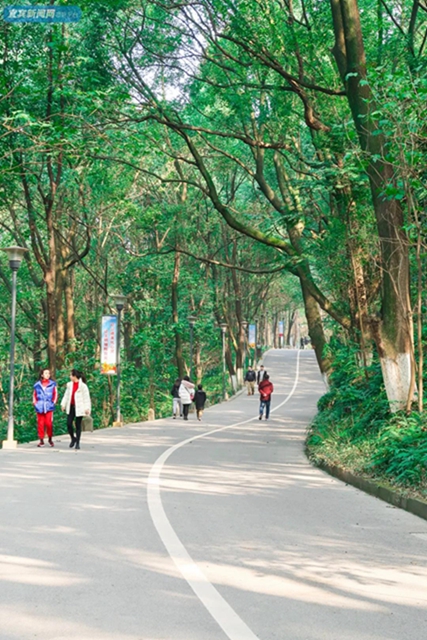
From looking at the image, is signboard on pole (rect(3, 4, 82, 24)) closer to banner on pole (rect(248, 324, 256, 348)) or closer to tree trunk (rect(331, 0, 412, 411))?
tree trunk (rect(331, 0, 412, 411))

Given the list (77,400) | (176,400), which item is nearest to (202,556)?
(77,400)

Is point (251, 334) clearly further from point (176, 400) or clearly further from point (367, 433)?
point (367, 433)

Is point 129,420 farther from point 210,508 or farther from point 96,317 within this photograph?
point 210,508

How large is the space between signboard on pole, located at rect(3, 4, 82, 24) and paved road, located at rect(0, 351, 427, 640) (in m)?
11.4

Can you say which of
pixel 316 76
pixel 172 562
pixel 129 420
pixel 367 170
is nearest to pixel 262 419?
pixel 129 420

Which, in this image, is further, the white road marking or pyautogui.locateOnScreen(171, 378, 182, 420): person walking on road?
pyautogui.locateOnScreen(171, 378, 182, 420): person walking on road

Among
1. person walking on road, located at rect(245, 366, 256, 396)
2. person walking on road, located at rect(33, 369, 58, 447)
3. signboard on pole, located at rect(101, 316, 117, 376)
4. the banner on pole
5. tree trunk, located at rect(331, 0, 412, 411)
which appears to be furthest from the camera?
the banner on pole

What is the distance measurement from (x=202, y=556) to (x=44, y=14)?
17.1 metres

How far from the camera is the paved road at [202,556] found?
4.81 meters

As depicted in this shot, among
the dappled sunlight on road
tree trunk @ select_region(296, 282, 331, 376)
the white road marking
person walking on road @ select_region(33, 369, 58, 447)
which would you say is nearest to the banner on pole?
tree trunk @ select_region(296, 282, 331, 376)

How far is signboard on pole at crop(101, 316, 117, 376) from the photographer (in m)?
27.2

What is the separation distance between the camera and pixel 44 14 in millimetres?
20328

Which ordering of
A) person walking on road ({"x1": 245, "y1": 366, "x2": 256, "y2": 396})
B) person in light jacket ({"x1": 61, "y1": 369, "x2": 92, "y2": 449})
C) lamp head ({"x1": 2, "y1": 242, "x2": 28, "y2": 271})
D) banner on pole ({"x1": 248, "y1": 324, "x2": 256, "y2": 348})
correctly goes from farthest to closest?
1. banner on pole ({"x1": 248, "y1": 324, "x2": 256, "y2": 348})
2. person walking on road ({"x1": 245, "y1": 366, "x2": 256, "y2": 396})
3. lamp head ({"x1": 2, "y1": 242, "x2": 28, "y2": 271})
4. person in light jacket ({"x1": 61, "y1": 369, "x2": 92, "y2": 449})

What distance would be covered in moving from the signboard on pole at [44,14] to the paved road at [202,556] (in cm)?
1141
